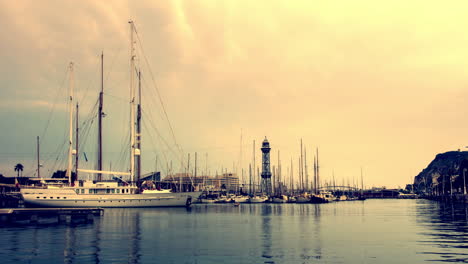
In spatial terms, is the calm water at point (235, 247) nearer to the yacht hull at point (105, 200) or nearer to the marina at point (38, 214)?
the marina at point (38, 214)

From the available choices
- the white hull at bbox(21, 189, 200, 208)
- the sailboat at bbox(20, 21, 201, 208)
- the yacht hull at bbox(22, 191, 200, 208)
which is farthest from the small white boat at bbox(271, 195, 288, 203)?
the sailboat at bbox(20, 21, 201, 208)

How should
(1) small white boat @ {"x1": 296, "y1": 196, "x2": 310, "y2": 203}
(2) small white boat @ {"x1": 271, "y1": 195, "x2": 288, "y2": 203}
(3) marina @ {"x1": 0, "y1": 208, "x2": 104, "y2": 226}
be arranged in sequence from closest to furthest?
(3) marina @ {"x1": 0, "y1": 208, "x2": 104, "y2": 226}
(1) small white boat @ {"x1": 296, "y1": 196, "x2": 310, "y2": 203}
(2) small white boat @ {"x1": 271, "y1": 195, "x2": 288, "y2": 203}

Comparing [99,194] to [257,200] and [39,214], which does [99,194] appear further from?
[257,200]

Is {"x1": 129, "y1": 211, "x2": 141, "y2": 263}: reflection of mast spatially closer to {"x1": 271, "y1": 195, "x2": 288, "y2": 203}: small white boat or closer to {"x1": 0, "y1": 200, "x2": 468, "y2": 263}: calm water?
{"x1": 0, "y1": 200, "x2": 468, "y2": 263}: calm water

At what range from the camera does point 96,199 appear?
103 meters

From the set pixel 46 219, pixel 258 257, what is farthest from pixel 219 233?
pixel 46 219

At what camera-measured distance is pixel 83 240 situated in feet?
126

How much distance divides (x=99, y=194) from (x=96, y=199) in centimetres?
132

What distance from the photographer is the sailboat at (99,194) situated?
99.6 metres

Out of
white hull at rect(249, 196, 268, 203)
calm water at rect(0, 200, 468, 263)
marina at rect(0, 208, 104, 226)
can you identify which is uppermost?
marina at rect(0, 208, 104, 226)

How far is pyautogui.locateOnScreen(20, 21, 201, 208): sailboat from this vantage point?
99562 millimetres

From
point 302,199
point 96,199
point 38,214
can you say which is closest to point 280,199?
point 302,199

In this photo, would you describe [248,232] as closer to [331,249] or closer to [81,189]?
[331,249]

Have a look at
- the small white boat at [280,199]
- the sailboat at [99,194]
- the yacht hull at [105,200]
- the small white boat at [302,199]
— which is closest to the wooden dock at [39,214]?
the sailboat at [99,194]
